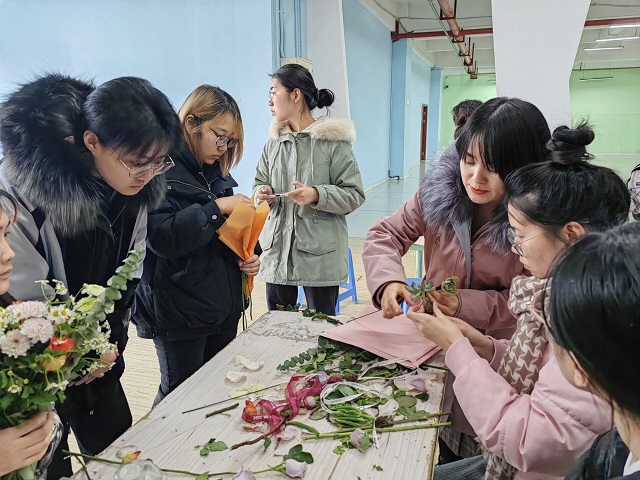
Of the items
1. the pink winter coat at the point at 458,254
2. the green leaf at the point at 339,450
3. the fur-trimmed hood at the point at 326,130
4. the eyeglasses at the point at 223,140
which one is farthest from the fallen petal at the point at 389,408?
the fur-trimmed hood at the point at 326,130

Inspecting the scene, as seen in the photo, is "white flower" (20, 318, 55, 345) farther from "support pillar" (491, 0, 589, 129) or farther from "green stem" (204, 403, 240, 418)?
"support pillar" (491, 0, 589, 129)

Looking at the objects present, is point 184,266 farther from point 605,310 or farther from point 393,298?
point 605,310

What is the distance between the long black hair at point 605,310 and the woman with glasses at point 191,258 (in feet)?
4.07

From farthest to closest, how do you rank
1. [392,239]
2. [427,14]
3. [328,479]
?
[427,14]
[392,239]
[328,479]

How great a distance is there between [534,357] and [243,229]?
3.53ft

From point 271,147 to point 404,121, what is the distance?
363 inches

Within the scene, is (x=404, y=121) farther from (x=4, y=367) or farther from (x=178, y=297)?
(x=4, y=367)

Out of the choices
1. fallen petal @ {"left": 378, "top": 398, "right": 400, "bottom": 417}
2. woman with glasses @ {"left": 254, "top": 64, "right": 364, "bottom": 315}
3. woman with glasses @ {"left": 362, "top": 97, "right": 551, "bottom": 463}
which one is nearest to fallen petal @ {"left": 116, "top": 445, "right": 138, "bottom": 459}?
fallen petal @ {"left": 378, "top": 398, "right": 400, "bottom": 417}

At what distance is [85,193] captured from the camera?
118 centimetres

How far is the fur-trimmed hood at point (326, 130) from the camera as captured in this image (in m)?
2.37

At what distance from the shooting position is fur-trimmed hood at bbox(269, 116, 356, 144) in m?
2.37

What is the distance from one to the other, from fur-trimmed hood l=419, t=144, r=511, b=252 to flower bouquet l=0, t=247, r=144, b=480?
3.21 ft

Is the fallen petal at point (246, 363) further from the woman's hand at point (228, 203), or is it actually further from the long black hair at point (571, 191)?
the long black hair at point (571, 191)

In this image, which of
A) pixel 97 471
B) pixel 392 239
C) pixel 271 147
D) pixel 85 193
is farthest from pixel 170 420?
pixel 271 147
